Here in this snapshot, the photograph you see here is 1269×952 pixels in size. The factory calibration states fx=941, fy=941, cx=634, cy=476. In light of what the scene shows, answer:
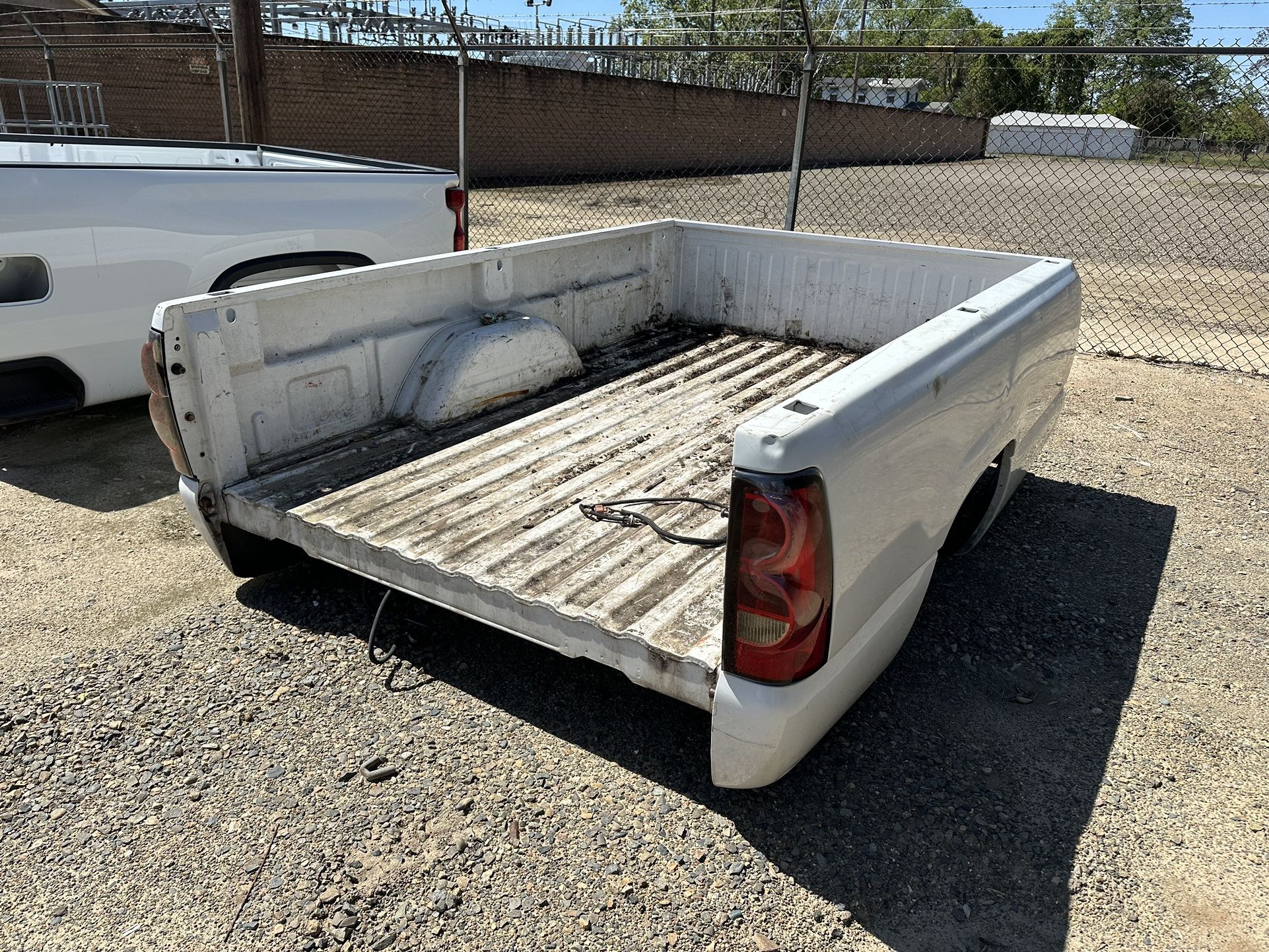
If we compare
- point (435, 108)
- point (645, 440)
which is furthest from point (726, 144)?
point (645, 440)

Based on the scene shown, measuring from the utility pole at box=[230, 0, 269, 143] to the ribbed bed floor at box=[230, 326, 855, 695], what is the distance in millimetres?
5616

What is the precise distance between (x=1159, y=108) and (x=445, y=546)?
3273 cm

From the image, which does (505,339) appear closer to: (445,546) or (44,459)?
(445,546)

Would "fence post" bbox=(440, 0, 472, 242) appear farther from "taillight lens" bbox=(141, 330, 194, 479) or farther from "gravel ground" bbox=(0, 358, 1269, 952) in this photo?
"gravel ground" bbox=(0, 358, 1269, 952)

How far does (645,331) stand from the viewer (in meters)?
5.83

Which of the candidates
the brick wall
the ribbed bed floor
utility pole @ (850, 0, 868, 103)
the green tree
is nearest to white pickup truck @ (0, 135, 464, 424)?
the ribbed bed floor

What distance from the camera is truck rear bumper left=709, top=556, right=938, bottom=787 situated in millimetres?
2354

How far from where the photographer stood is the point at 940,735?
3.09m

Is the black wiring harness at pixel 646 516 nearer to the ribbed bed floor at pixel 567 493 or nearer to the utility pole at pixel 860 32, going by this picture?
the ribbed bed floor at pixel 567 493

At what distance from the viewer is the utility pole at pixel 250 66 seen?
841 centimetres

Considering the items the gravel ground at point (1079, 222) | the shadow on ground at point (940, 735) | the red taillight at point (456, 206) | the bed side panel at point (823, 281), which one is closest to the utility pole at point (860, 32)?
the gravel ground at point (1079, 222)

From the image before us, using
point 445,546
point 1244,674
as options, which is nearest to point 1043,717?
point 1244,674

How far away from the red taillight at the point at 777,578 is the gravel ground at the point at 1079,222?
690 cm

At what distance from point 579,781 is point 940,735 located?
120 centimetres
